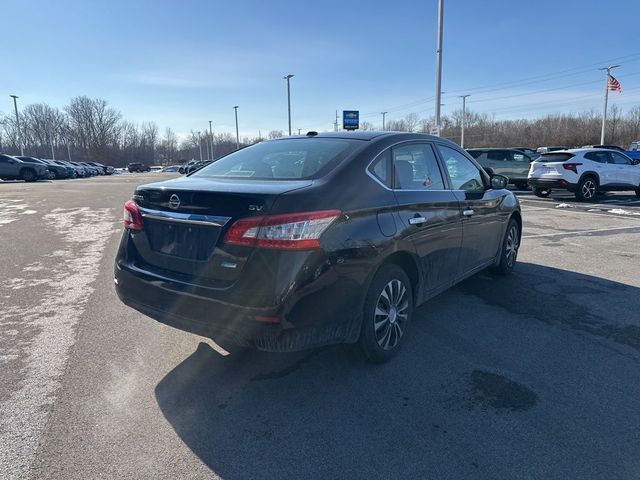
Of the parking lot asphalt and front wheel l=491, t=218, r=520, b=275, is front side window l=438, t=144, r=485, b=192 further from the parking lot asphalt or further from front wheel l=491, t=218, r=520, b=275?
the parking lot asphalt

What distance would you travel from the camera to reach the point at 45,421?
2.77 meters

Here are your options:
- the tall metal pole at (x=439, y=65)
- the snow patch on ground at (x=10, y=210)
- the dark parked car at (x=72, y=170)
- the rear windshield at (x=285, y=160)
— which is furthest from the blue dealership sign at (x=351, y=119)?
the rear windshield at (x=285, y=160)

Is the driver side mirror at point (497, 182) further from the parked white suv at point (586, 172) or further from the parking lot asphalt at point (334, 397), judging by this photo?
the parked white suv at point (586, 172)

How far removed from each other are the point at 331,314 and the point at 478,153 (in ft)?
62.9

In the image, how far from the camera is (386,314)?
11.3 ft

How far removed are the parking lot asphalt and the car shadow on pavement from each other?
0.4 inches

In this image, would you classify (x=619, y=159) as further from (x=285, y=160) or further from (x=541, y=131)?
(x=541, y=131)

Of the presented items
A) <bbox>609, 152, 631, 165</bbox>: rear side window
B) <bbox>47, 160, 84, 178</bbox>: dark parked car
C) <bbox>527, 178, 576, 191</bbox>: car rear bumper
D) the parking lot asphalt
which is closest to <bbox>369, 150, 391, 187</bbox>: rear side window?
the parking lot asphalt

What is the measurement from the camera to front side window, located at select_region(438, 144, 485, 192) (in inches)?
175

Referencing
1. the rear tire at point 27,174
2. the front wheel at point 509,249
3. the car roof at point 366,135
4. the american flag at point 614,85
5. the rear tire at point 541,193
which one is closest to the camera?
the car roof at point 366,135

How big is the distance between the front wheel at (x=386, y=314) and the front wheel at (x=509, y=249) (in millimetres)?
2497

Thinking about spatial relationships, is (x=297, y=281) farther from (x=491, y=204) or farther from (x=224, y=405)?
(x=491, y=204)

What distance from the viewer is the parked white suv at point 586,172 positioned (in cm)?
1566

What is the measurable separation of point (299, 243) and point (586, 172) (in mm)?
16122
